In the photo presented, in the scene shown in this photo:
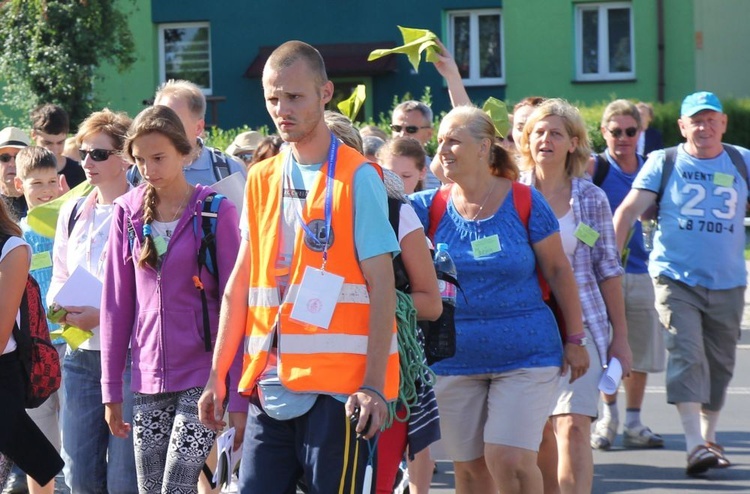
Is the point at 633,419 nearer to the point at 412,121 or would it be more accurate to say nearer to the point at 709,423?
the point at 709,423

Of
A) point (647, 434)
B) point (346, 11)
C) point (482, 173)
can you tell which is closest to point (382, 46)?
point (346, 11)

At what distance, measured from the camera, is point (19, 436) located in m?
5.15

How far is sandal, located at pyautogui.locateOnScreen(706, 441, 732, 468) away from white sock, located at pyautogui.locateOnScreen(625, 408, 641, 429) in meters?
0.63

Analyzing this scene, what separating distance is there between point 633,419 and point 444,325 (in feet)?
13.1

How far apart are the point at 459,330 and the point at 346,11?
24.2 meters

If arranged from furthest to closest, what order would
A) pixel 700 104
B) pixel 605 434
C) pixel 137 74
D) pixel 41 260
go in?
pixel 137 74 → pixel 605 434 → pixel 700 104 → pixel 41 260

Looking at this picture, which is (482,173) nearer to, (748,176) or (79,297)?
(79,297)

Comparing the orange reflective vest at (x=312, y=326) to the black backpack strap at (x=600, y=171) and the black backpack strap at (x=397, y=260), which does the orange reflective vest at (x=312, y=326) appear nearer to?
the black backpack strap at (x=397, y=260)

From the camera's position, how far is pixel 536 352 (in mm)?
5500

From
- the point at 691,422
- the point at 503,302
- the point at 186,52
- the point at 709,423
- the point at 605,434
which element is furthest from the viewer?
the point at 186,52

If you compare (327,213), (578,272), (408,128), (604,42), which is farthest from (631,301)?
(604,42)

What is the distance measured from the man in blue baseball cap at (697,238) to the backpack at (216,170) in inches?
106

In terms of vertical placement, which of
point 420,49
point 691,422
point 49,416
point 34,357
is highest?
point 420,49

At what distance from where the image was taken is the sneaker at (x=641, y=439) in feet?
28.0
